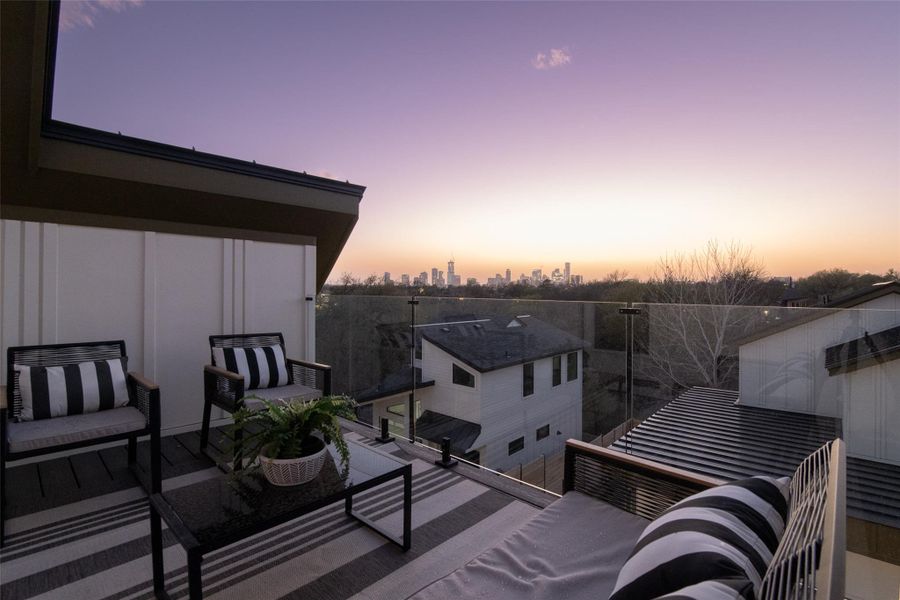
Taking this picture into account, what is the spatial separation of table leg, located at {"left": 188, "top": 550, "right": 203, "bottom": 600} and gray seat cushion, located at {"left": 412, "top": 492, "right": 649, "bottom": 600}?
801 mm

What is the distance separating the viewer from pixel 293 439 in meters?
2.01

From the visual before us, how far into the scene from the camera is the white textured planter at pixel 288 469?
1.94 meters

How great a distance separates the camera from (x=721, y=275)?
6.02 metres

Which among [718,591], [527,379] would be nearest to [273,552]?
[527,379]

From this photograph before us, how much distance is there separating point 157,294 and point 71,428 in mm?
1636

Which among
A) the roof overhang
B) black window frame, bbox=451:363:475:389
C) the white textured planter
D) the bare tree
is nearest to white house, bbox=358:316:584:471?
black window frame, bbox=451:363:475:389

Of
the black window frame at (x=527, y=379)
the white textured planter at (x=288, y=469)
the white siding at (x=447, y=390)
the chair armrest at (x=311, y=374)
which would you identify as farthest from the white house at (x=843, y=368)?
the chair armrest at (x=311, y=374)

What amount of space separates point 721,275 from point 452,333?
14.4 feet

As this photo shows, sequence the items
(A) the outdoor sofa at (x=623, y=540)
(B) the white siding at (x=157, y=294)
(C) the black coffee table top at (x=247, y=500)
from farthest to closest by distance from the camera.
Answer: (B) the white siding at (x=157, y=294), (C) the black coffee table top at (x=247, y=500), (A) the outdoor sofa at (x=623, y=540)

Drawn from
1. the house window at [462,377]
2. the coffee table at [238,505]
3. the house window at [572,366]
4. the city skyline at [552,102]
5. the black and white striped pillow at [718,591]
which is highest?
the city skyline at [552,102]

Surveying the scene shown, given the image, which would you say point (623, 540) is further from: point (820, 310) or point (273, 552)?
point (273, 552)

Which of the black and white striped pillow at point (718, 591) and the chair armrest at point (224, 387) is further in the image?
the chair armrest at point (224, 387)

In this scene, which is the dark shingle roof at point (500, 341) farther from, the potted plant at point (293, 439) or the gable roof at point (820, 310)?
the potted plant at point (293, 439)

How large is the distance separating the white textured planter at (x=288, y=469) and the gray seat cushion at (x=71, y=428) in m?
1.32
